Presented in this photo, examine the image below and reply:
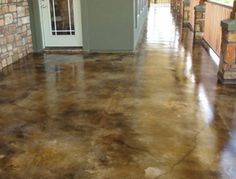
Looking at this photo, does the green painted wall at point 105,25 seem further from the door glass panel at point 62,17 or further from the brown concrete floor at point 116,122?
the brown concrete floor at point 116,122

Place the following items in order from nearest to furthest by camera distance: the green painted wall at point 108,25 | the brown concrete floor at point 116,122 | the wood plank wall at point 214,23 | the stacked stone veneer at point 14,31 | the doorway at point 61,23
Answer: the brown concrete floor at point 116,122 < the stacked stone veneer at point 14,31 < the wood plank wall at point 214,23 < the green painted wall at point 108,25 < the doorway at point 61,23

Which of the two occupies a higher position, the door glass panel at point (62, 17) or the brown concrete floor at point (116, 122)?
the door glass panel at point (62, 17)

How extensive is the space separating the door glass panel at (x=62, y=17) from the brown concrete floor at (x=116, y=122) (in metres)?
1.45

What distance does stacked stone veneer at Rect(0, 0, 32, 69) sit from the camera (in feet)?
18.3

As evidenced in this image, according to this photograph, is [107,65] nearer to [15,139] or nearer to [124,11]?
[124,11]

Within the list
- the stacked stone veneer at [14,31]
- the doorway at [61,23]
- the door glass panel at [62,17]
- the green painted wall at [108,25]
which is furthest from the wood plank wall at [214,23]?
the stacked stone veneer at [14,31]

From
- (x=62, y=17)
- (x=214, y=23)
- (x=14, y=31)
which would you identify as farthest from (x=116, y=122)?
(x=214, y=23)

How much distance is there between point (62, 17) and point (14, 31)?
125 cm

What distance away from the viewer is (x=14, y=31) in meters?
6.02

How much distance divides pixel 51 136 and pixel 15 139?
353mm

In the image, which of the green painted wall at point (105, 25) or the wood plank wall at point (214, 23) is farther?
the green painted wall at point (105, 25)

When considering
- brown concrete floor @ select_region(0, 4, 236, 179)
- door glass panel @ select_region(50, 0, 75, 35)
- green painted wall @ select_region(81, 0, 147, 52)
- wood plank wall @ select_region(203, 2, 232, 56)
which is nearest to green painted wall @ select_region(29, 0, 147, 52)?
green painted wall @ select_region(81, 0, 147, 52)

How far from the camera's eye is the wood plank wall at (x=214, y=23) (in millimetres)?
6358

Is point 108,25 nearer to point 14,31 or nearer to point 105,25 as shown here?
point 105,25
